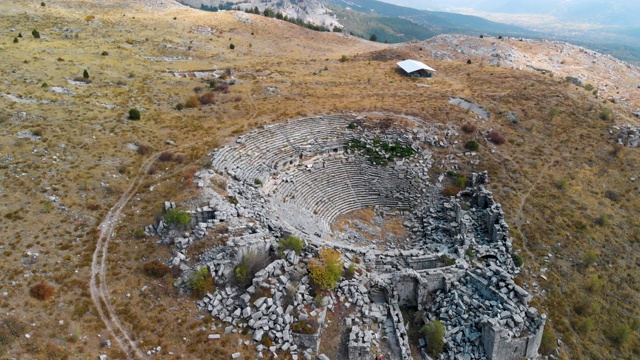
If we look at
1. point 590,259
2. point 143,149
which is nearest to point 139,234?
point 143,149

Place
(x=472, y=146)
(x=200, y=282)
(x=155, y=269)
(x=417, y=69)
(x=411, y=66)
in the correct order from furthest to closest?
(x=411, y=66) < (x=417, y=69) < (x=472, y=146) < (x=155, y=269) < (x=200, y=282)

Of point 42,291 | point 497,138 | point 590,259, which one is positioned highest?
point 497,138

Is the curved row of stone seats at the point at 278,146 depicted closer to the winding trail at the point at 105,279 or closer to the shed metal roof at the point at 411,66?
the winding trail at the point at 105,279

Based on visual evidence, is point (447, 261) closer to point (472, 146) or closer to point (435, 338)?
point (435, 338)

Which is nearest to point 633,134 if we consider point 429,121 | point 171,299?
point 429,121

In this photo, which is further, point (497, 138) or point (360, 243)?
point (497, 138)

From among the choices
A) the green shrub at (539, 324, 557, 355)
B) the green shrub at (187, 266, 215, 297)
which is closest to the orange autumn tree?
the green shrub at (187, 266, 215, 297)
